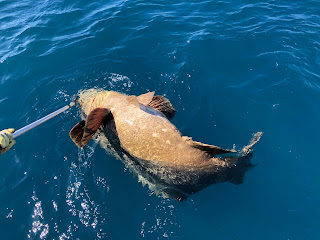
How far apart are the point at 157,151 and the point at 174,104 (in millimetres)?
2971

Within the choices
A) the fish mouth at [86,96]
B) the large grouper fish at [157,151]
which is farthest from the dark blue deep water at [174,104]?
the large grouper fish at [157,151]

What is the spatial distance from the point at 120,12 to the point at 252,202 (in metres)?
10.8

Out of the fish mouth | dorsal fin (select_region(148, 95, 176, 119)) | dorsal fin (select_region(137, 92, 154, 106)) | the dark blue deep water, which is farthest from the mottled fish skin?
the fish mouth

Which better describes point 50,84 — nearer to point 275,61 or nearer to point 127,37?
point 127,37

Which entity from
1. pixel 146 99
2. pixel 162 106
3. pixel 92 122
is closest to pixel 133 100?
pixel 146 99

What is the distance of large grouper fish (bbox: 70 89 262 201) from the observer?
197 inches

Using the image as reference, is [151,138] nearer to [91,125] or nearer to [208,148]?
[208,148]

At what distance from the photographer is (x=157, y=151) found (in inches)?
205

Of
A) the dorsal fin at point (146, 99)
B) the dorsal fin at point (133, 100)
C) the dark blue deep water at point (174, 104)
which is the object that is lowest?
the dark blue deep water at point (174, 104)

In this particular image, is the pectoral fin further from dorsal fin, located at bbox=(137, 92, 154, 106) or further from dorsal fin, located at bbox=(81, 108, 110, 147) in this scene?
dorsal fin, located at bbox=(137, 92, 154, 106)

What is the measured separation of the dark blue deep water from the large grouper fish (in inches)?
26.6

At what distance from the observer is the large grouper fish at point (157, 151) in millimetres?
4992

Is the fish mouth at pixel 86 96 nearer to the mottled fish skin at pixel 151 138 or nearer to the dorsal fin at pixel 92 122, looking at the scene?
the mottled fish skin at pixel 151 138

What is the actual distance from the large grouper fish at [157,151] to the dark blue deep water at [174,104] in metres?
0.68
